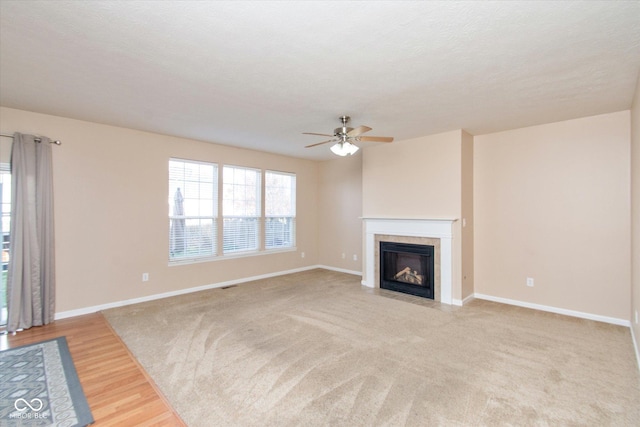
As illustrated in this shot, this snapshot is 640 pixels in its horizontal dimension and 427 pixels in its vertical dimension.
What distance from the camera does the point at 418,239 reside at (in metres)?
4.94

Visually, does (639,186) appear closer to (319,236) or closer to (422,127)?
(422,127)

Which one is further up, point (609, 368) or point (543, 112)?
point (543, 112)

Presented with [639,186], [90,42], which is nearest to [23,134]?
[90,42]

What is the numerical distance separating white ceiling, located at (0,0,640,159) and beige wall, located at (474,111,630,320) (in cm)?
41

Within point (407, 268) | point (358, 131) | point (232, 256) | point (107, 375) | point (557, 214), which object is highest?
point (358, 131)

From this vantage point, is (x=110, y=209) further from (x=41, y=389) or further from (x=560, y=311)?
(x=560, y=311)

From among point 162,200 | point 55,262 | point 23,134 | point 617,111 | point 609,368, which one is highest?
point 617,111

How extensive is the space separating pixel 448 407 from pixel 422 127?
11.5 ft

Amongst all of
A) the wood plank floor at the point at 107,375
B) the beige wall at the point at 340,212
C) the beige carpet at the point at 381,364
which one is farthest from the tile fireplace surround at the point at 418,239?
the wood plank floor at the point at 107,375

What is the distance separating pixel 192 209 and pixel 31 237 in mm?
2075

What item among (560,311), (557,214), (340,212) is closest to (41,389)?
(340,212)

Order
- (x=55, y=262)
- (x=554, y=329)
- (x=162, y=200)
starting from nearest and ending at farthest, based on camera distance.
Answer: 1. (x=554, y=329)
2. (x=55, y=262)
3. (x=162, y=200)

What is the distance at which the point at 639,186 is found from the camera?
107 inches

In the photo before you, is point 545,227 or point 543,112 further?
point 545,227
